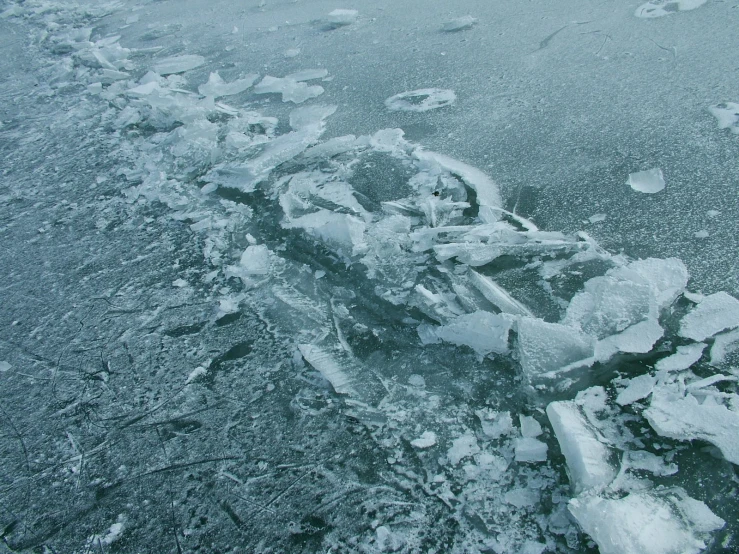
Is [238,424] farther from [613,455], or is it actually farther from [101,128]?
[101,128]

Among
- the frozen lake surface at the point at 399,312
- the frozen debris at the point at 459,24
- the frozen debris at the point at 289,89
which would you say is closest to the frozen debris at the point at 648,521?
the frozen lake surface at the point at 399,312

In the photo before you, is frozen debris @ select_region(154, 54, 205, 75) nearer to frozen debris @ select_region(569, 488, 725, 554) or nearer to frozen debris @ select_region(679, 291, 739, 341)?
frozen debris @ select_region(679, 291, 739, 341)

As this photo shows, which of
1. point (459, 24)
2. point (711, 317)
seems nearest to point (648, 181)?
point (711, 317)

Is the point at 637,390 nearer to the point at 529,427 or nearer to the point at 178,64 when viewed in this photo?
the point at 529,427

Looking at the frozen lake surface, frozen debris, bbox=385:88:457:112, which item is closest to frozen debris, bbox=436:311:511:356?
the frozen lake surface

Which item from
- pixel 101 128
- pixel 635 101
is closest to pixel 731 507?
pixel 635 101

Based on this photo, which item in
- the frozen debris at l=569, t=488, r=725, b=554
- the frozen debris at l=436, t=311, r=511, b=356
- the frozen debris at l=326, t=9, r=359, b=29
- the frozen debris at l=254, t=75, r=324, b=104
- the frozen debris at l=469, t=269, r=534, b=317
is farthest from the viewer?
the frozen debris at l=326, t=9, r=359, b=29
